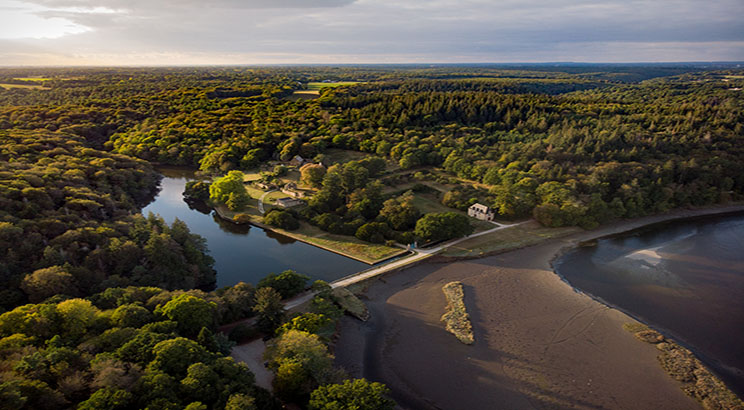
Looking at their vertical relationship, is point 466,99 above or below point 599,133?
above

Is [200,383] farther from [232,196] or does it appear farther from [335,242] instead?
[232,196]

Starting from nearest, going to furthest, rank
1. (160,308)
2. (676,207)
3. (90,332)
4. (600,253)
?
(90,332)
(160,308)
(600,253)
(676,207)

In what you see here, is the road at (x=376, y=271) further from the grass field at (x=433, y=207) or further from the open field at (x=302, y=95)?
the open field at (x=302, y=95)

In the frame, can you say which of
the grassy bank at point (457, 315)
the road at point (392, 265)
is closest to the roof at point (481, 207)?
the road at point (392, 265)

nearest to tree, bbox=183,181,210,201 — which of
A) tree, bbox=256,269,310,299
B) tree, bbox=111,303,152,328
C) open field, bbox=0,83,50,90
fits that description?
tree, bbox=256,269,310,299

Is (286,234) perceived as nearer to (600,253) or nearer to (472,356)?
(472,356)

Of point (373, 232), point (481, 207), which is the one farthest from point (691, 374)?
point (373, 232)

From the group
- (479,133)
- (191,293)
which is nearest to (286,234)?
(191,293)
